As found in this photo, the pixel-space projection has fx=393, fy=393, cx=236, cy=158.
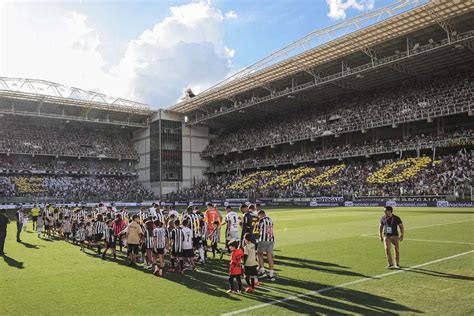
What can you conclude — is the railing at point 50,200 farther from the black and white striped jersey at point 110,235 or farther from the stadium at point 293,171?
the black and white striped jersey at point 110,235

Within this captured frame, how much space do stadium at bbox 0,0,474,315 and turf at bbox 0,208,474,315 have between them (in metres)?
0.06

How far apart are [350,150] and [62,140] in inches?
1832

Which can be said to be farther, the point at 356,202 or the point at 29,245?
the point at 356,202

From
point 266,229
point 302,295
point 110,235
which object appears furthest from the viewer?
point 110,235

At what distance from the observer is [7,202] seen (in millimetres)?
47125

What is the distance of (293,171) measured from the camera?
56281 millimetres

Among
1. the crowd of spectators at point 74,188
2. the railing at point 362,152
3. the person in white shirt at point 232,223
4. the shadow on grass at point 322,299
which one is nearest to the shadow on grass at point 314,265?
the shadow on grass at point 322,299

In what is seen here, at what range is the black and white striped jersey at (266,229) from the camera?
1130cm

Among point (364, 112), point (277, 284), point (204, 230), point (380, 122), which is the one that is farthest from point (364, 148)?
point (277, 284)

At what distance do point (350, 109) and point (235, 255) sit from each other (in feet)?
157

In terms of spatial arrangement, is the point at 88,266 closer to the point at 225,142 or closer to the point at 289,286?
the point at 289,286

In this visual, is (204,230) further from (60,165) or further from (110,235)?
(60,165)

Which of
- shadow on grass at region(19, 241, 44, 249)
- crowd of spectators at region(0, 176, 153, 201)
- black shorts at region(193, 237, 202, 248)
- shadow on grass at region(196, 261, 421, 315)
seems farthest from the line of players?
crowd of spectators at region(0, 176, 153, 201)

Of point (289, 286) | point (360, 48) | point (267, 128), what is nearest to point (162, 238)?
point (289, 286)
